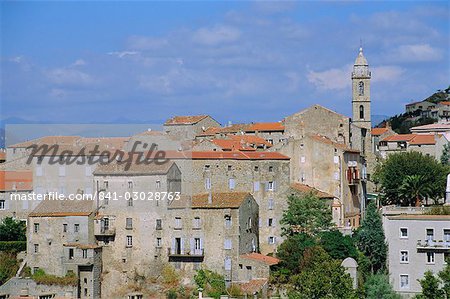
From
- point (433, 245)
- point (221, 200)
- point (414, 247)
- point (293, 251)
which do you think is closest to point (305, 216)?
point (293, 251)

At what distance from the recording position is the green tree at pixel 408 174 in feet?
184

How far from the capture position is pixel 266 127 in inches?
2938

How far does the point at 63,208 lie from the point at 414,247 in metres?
19.0

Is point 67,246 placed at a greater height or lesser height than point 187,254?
greater

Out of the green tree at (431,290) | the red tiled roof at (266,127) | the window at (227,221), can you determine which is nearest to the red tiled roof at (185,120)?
the red tiled roof at (266,127)

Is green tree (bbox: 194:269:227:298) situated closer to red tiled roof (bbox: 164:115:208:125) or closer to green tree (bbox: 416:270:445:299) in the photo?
green tree (bbox: 416:270:445:299)

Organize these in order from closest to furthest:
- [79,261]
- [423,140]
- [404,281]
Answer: [404,281]
[79,261]
[423,140]

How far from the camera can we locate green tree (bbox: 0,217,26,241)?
56.2 m

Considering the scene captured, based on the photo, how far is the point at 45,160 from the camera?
198 feet

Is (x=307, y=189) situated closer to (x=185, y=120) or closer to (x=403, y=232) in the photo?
(x=403, y=232)

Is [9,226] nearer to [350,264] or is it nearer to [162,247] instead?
[162,247]

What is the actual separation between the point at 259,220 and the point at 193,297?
6.32 metres

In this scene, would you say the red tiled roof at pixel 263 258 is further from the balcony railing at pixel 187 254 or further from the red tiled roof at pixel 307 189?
the red tiled roof at pixel 307 189

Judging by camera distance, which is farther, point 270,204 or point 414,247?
point 270,204
